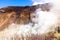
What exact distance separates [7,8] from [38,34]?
43 cm

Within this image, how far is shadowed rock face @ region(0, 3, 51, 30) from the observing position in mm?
1786

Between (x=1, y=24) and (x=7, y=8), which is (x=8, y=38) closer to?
(x=1, y=24)

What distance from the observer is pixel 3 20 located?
1801 mm

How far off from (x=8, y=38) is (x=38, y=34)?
12.3 inches

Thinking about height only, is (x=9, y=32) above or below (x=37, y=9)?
below

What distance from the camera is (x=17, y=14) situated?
1810 millimetres

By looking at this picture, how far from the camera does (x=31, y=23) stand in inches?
69.6

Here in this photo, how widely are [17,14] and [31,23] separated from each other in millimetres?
180

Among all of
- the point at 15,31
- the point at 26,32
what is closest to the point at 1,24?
the point at 15,31

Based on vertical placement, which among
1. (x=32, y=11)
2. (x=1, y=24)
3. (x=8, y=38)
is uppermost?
(x=32, y=11)

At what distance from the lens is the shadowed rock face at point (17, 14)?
1.79m

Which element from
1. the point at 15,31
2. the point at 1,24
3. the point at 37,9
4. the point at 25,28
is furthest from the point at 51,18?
the point at 1,24

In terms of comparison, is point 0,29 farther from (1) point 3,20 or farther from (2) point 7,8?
(2) point 7,8

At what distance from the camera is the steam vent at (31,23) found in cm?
175
